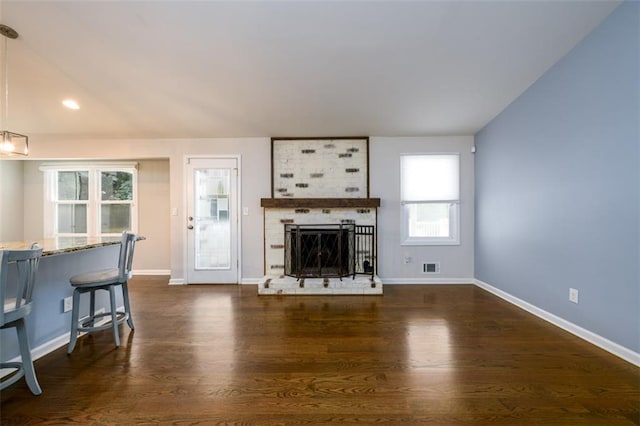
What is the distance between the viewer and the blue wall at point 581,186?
2027mm

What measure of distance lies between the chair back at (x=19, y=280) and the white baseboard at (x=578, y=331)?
4.06m

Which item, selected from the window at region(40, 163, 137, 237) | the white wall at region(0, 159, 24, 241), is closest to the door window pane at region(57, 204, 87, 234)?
the window at region(40, 163, 137, 237)

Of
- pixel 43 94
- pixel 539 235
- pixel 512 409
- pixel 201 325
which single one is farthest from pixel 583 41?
pixel 43 94

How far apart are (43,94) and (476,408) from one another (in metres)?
5.19

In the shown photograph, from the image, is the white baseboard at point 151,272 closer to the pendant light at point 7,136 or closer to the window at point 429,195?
the pendant light at point 7,136

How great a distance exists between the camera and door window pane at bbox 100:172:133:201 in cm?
480

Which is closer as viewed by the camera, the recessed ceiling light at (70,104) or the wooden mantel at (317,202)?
the recessed ceiling light at (70,104)

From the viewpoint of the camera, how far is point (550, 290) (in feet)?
9.02

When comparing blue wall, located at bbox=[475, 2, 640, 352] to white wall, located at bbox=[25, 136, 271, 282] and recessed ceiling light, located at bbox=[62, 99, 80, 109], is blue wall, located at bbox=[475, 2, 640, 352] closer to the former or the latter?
white wall, located at bbox=[25, 136, 271, 282]

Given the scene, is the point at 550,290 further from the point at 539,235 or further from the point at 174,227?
the point at 174,227

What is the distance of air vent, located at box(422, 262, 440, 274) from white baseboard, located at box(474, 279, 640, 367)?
829 millimetres

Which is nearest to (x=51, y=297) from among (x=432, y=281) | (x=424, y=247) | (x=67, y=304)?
(x=67, y=304)

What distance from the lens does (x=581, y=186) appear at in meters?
2.40

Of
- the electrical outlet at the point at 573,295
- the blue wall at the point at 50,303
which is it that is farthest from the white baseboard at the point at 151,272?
the electrical outlet at the point at 573,295
